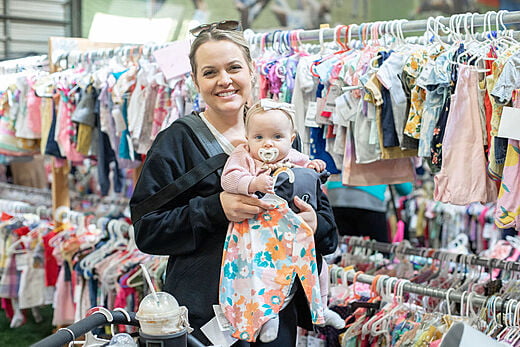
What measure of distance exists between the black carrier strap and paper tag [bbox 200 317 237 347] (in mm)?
349

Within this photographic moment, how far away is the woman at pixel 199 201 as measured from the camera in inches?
70.6

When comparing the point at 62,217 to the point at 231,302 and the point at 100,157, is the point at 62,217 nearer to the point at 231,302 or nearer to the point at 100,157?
the point at 100,157

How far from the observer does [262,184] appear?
1.68 meters

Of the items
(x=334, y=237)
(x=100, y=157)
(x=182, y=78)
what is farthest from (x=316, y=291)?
(x=100, y=157)

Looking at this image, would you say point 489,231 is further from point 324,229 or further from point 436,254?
point 324,229

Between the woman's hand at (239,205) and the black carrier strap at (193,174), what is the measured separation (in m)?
0.10

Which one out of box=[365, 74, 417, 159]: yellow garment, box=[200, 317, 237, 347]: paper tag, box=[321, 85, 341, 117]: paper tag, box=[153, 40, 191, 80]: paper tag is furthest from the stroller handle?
Answer: box=[153, 40, 191, 80]: paper tag

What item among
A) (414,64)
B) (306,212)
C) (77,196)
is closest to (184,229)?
(306,212)

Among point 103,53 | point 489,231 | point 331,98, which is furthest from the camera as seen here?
point 489,231

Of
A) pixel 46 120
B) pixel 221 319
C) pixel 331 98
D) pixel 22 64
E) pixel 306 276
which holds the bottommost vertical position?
pixel 221 319

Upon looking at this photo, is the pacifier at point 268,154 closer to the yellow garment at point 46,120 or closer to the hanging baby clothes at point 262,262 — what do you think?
the hanging baby clothes at point 262,262

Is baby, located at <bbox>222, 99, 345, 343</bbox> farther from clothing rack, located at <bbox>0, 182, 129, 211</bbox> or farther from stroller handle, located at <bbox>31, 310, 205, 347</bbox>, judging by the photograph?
clothing rack, located at <bbox>0, 182, 129, 211</bbox>

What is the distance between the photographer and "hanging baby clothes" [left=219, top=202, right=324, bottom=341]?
69.2 inches

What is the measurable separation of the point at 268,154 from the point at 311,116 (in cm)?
144
